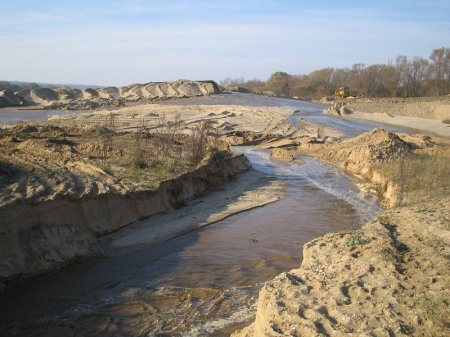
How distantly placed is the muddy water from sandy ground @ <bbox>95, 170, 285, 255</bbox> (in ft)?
0.90

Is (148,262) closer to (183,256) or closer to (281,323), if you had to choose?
(183,256)

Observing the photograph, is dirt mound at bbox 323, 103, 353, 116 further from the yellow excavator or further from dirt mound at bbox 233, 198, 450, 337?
dirt mound at bbox 233, 198, 450, 337

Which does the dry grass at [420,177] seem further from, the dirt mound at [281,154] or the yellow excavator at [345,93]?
the yellow excavator at [345,93]

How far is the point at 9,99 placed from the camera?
45500mm

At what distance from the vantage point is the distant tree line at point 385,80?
6172 centimetres

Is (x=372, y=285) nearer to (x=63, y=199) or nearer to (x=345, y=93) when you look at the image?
(x=63, y=199)

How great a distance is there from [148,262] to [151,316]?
7.18ft

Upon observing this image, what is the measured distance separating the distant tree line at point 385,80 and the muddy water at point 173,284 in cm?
5671

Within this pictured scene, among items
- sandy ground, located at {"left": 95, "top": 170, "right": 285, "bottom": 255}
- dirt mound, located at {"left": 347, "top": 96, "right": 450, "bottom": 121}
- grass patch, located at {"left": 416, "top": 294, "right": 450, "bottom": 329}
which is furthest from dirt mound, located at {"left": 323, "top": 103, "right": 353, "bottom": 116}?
grass patch, located at {"left": 416, "top": 294, "right": 450, "bottom": 329}

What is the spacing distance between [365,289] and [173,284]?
138 inches

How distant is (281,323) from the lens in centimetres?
498

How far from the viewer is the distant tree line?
61.7 m

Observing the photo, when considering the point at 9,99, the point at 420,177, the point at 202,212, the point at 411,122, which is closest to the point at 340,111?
the point at 411,122

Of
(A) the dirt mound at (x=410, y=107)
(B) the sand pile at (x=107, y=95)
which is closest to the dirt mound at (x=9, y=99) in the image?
(B) the sand pile at (x=107, y=95)
